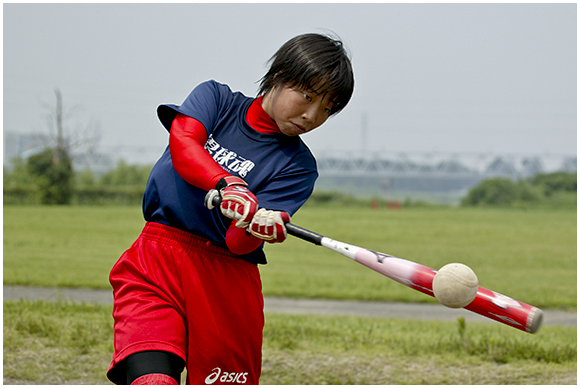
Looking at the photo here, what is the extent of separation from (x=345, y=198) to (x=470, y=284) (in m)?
33.1

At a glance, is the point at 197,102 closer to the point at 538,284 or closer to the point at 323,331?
the point at 323,331

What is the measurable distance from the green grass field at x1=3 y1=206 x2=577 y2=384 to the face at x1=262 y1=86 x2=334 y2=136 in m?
2.38

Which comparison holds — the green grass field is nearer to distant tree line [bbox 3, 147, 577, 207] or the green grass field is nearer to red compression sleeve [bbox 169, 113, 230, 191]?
red compression sleeve [bbox 169, 113, 230, 191]

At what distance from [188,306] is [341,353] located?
265cm

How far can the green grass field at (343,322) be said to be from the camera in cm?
444

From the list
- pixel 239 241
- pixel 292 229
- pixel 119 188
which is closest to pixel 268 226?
pixel 292 229

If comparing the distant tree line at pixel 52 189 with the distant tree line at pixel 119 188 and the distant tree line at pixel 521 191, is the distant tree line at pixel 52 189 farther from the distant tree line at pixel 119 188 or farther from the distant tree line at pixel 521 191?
the distant tree line at pixel 521 191

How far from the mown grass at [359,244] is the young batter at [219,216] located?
19.5ft

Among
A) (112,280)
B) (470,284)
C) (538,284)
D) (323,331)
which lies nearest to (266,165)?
(112,280)

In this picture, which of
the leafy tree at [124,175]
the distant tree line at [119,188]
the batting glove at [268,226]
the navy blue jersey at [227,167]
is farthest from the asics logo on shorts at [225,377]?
the leafy tree at [124,175]

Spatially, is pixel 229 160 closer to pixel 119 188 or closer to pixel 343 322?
pixel 343 322

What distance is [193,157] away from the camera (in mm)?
2430

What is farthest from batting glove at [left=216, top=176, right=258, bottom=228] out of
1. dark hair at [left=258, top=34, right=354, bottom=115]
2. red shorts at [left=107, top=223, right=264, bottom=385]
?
dark hair at [left=258, top=34, right=354, bottom=115]

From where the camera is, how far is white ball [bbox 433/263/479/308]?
6.69ft
